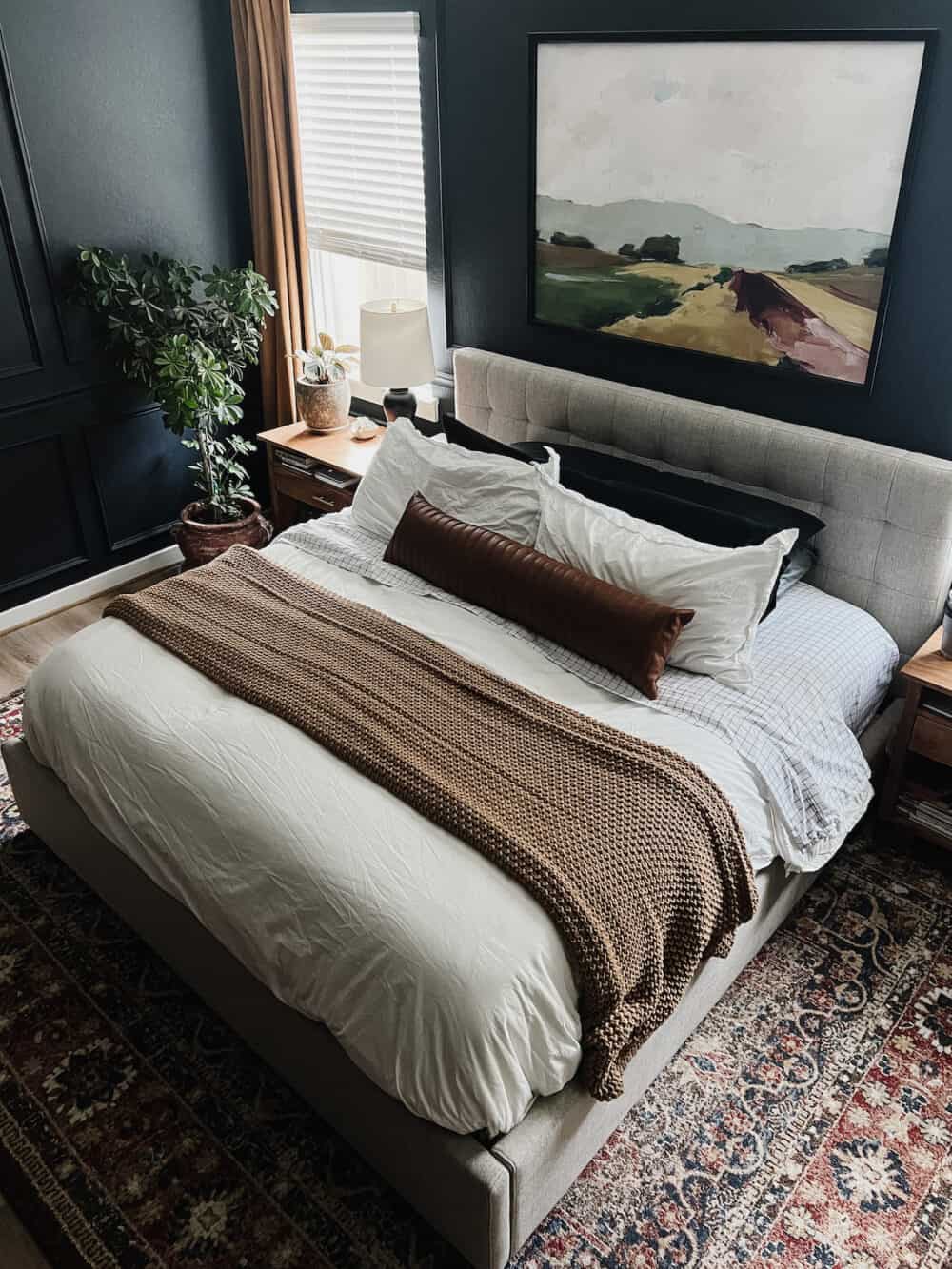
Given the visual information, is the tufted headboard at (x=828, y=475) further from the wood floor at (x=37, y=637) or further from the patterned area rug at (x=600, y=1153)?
the wood floor at (x=37, y=637)

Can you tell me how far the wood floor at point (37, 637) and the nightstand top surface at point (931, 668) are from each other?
2919 mm

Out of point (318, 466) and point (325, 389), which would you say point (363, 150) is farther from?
point (318, 466)

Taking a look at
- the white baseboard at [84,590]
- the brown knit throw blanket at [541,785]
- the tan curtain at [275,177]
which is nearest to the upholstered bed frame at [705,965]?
the brown knit throw blanket at [541,785]

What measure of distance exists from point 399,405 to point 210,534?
3.10 ft

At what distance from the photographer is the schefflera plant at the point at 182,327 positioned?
143 inches

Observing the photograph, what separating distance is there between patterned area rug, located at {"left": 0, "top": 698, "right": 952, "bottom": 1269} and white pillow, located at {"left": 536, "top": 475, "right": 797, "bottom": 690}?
755 mm

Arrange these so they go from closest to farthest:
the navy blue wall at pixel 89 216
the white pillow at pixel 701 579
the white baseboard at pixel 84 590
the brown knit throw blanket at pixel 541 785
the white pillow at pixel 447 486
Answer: the brown knit throw blanket at pixel 541 785 → the white pillow at pixel 701 579 → the white pillow at pixel 447 486 → the navy blue wall at pixel 89 216 → the white baseboard at pixel 84 590

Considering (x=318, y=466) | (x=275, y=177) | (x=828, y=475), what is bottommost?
(x=318, y=466)

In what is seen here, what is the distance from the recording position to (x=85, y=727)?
2.40m

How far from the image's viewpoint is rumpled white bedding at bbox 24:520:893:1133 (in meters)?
1.75

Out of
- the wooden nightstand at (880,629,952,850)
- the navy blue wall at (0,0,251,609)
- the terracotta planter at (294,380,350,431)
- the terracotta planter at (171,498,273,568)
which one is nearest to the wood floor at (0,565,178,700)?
the navy blue wall at (0,0,251,609)

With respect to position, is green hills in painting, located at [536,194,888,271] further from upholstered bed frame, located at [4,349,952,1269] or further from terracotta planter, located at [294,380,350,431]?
terracotta planter, located at [294,380,350,431]

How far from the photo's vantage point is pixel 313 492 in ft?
13.0

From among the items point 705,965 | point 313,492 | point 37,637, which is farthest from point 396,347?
point 705,965
